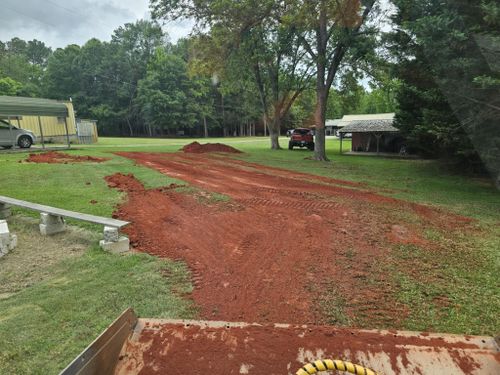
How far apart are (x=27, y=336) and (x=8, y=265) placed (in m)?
1.93

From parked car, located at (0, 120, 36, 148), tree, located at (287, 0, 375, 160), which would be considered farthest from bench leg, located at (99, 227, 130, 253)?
parked car, located at (0, 120, 36, 148)

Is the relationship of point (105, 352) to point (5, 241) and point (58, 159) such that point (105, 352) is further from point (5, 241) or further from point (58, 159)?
point (58, 159)

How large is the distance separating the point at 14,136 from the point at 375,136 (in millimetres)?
23369

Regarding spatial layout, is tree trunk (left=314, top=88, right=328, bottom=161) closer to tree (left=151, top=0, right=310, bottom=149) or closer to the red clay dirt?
tree (left=151, top=0, right=310, bottom=149)

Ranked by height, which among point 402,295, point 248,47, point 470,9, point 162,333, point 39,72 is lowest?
point 402,295

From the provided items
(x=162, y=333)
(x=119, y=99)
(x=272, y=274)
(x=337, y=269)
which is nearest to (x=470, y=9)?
(x=337, y=269)

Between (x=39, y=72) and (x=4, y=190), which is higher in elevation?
(x=39, y=72)

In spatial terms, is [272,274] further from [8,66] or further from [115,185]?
[8,66]

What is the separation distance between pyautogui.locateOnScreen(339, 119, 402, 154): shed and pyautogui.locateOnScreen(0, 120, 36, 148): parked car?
69.0ft

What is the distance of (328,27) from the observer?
717 inches

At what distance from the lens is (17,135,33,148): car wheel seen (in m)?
18.5

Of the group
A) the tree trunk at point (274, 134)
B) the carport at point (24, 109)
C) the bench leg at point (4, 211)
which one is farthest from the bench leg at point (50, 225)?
the tree trunk at point (274, 134)

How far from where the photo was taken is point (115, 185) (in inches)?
343

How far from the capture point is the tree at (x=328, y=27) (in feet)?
44.0
